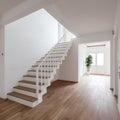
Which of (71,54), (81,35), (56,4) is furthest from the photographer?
(71,54)

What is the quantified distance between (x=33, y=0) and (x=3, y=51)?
1.94 meters

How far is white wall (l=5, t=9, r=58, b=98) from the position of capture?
3244 mm

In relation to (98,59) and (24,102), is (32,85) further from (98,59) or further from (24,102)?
(98,59)

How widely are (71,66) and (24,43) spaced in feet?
9.11

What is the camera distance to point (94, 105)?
2.66 m

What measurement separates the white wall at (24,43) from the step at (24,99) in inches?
11.4

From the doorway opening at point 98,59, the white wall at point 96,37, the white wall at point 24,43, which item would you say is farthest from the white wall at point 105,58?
the white wall at point 24,43

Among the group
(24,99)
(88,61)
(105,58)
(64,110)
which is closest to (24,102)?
(24,99)

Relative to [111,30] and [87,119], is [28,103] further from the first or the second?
[111,30]

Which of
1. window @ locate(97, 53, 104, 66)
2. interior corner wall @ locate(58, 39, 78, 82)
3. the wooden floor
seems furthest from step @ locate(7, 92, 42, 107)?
window @ locate(97, 53, 104, 66)

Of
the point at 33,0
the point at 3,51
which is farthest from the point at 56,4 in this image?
the point at 3,51

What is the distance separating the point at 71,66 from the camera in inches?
213

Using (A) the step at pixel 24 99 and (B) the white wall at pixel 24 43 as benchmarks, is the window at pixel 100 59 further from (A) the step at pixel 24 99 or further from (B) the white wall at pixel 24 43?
(A) the step at pixel 24 99

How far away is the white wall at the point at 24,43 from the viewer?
128 inches
